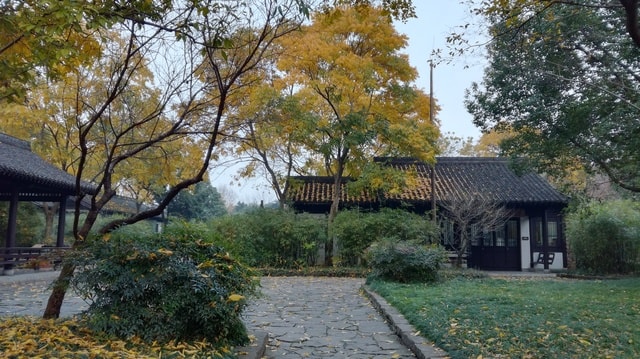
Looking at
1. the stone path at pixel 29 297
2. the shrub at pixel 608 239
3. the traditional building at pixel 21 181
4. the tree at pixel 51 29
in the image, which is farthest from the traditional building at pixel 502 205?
the tree at pixel 51 29

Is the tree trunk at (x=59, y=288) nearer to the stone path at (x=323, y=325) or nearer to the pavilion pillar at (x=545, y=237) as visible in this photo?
the stone path at (x=323, y=325)

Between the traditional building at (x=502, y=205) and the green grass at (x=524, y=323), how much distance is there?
8678mm

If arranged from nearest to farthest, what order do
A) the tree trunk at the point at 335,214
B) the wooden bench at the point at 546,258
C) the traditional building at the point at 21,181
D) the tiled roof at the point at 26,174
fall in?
1. the tiled roof at the point at 26,174
2. the traditional building at the point at 21,181
3. the tree trunk at the point at 335,214
4. the wooden bench at the point at 546,258

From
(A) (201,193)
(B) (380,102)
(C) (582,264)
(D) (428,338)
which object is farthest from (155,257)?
(A) (201,193)

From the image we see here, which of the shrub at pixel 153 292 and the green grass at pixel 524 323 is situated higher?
the shrub at pixel 153 292

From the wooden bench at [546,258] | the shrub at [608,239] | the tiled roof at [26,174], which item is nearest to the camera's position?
the tiled roof at [26,174]

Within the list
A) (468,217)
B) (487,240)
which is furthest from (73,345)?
(487,240)

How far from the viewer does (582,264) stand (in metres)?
16.3

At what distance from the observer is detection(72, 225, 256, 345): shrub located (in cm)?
405

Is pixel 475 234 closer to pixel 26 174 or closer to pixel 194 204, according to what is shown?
pixel 26 174

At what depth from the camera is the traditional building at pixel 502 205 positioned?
17422mm

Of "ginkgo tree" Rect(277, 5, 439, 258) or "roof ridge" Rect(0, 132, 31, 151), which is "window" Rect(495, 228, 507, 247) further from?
"roof ridge" Rect(0, 132, 31, 151)

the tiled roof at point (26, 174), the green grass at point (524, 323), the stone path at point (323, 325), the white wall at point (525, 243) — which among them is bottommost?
the stone path at point (323, 325)

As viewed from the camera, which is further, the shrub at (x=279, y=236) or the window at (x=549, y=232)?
the window at (x=549, y=232)
